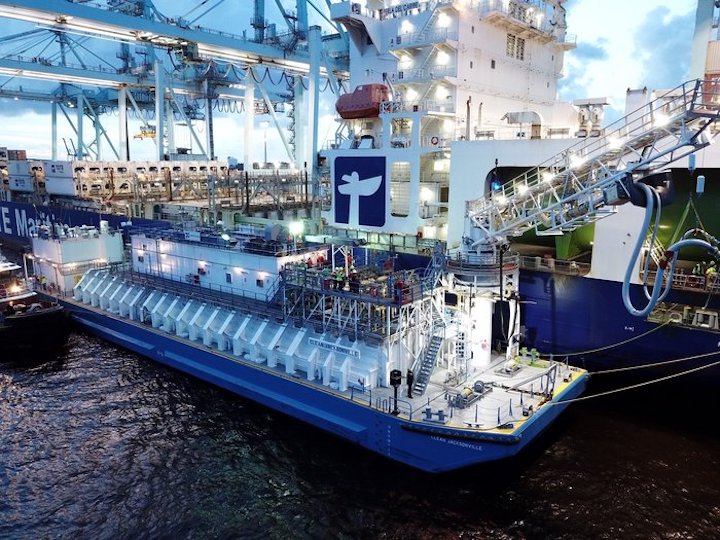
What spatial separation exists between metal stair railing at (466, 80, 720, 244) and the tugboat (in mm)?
23018

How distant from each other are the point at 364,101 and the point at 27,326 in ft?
71.1

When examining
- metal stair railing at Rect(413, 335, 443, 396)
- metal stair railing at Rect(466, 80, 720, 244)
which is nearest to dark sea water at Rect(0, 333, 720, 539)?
metal stair railing at Rect(413, 335, 443, 396)

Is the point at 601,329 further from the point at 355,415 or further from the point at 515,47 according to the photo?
the point at 515,47

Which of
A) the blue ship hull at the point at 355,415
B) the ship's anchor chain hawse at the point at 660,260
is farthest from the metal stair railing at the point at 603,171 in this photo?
the blue ship hull at the point at 355,415

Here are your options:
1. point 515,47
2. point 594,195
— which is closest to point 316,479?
point 594,195

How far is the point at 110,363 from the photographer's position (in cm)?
2616

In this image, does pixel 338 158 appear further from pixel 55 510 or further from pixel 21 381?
pixel 55 510

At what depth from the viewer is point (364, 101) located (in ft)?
95.4

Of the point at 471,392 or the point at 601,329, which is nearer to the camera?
the point at 471,392

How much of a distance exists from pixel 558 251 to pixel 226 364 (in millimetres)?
15959

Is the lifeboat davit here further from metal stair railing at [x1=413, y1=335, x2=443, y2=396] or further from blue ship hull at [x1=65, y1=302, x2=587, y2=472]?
blue ship hull at [x1=65, y1=302, x2=587, y2=472]

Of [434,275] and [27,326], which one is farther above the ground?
[434,275]

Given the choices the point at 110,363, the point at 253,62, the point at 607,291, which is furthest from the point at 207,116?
the point at 607,291

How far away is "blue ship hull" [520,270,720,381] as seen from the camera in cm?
1959
